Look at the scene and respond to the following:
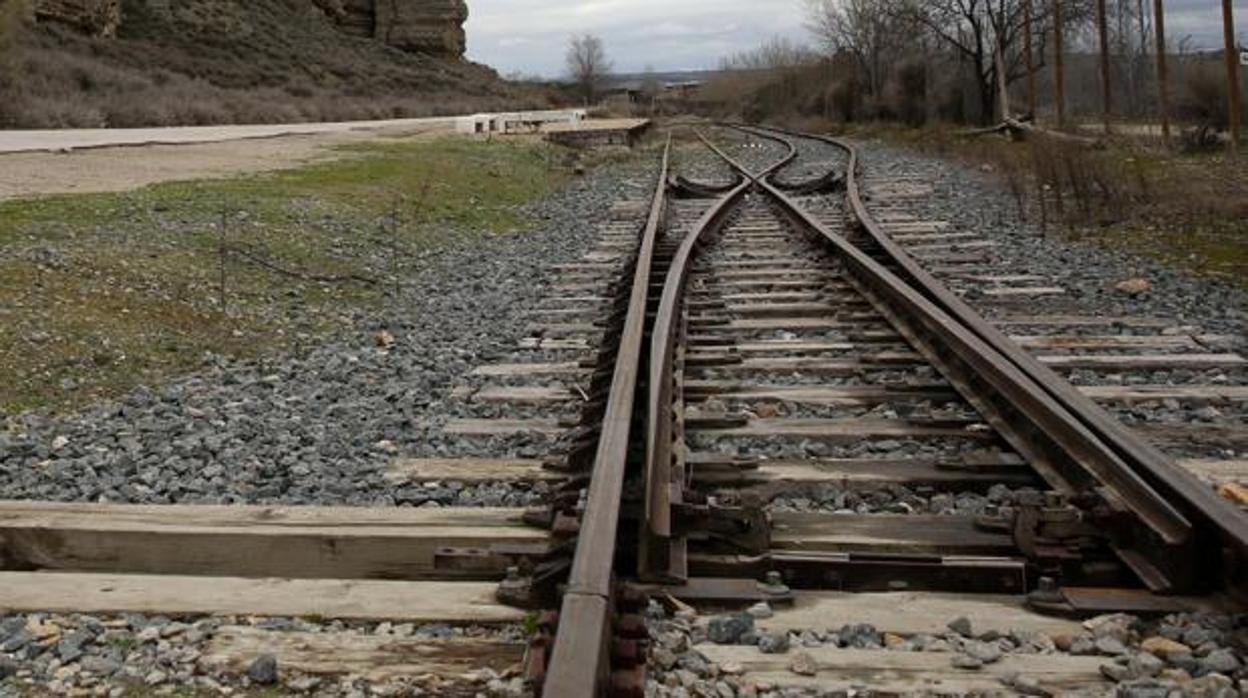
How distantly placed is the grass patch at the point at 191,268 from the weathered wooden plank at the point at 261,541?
82.4 inches

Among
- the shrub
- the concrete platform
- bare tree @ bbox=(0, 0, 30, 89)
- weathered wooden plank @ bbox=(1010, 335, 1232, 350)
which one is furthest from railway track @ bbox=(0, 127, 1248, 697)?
bare tree @ bbox=(0, 0, 30, 89)

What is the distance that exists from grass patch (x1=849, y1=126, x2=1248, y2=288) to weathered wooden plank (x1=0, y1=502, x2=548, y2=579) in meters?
6.57

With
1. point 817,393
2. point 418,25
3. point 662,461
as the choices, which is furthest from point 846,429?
point 418,25

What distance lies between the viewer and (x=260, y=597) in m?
3.21

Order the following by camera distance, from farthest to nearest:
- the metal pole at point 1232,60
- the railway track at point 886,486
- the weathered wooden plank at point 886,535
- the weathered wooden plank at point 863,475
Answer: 1. the metal pole at point 1232,60
2. the weathered wooden plank at point 863,475
3. the weathered wooden plank at point 886,535
4. the railway track at point 886,486

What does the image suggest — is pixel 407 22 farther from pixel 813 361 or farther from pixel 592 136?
pixel 813 361

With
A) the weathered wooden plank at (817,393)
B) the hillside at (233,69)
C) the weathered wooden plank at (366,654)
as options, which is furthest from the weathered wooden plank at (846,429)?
the hillside at (233,69)

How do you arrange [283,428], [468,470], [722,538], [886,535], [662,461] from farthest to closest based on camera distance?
[283,428] < [468,470] < [662,461] < [886,535] < [722,538]

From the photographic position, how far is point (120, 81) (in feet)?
125

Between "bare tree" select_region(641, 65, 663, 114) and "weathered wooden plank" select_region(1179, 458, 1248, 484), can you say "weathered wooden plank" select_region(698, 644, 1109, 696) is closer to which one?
"weathered wooden plank" select_region(1179, 458, 1248, 484)

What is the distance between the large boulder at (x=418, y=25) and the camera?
73438 mm

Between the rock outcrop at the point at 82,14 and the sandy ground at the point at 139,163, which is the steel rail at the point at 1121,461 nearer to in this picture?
the sandy ground at the point at 139,163

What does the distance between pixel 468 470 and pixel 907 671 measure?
201cm

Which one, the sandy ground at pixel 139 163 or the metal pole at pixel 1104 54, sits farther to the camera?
the metal pole at pixel 1104 54
